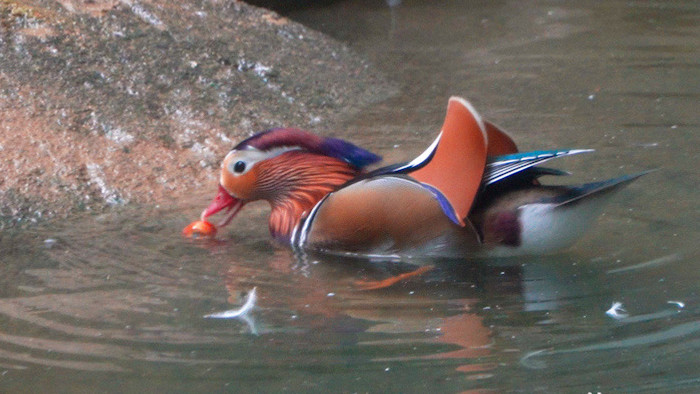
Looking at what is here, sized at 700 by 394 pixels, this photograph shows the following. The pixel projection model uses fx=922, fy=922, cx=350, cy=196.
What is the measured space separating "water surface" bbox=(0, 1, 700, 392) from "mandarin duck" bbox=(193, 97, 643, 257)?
10cm

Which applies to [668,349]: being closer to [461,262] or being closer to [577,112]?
[461,262]

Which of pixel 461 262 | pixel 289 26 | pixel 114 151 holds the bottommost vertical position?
pixel 461 262

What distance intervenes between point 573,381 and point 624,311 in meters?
0.62

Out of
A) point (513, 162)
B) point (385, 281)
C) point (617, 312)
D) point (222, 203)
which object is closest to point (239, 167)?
point (222, 203)

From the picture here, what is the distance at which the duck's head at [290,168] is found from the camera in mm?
4043

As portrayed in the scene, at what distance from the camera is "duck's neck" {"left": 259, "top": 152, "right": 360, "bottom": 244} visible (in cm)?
405

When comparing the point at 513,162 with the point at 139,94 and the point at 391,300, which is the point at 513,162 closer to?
the point at 391,300

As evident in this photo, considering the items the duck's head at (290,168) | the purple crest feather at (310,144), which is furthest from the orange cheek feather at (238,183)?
the purple crest feather at (310,144)

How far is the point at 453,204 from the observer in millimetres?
3535

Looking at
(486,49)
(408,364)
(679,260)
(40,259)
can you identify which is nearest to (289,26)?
(486,49)

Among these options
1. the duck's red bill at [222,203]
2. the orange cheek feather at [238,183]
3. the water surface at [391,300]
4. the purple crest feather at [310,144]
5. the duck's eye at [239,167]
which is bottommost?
the water surface at [391,300]

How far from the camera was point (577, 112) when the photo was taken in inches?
219

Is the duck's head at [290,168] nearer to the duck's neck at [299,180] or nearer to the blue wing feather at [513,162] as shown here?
the duck's neck at [299,180]

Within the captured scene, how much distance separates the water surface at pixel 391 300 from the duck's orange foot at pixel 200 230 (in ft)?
0.19
